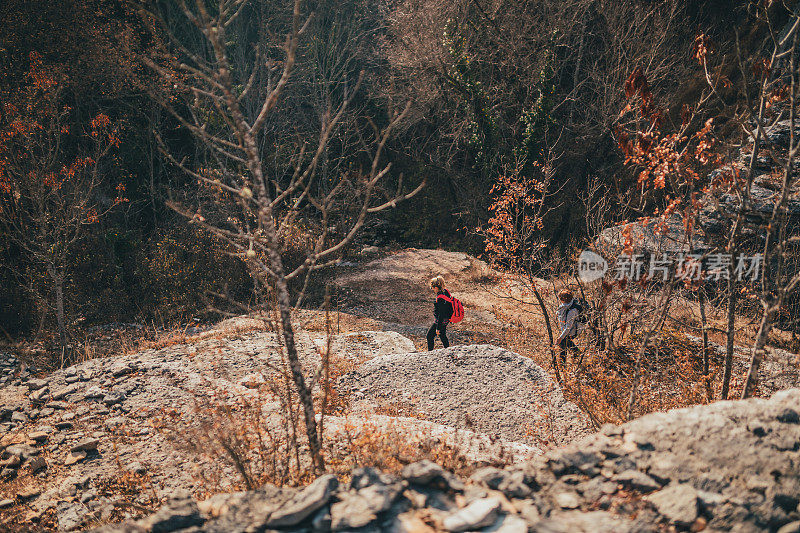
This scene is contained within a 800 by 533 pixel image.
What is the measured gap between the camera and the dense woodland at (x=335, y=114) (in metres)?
13.3

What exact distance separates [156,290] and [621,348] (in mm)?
13036

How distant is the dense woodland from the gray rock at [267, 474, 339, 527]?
10.5 m

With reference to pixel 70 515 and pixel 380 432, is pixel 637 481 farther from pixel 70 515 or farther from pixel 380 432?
pixel 70 515

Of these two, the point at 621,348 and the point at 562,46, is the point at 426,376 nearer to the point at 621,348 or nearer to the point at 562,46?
the point at 621,348

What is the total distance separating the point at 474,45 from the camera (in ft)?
59.3

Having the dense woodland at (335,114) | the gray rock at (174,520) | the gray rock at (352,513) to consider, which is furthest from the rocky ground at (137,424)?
the dense woodland at (335,114)

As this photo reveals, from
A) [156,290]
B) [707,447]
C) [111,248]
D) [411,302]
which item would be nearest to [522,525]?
[707,447]

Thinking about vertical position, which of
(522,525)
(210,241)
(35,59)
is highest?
(35,59)

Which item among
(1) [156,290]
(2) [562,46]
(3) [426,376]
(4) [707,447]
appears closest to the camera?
(4) [707,447]

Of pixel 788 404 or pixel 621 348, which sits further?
pixel 621 348

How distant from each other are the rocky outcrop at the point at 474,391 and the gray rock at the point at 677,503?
2865 mm

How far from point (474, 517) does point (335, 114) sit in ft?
57.3

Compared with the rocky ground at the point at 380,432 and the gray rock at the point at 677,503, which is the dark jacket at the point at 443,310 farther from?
the gray rock at the point at 677,503

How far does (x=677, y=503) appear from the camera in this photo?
→ 2902mm
